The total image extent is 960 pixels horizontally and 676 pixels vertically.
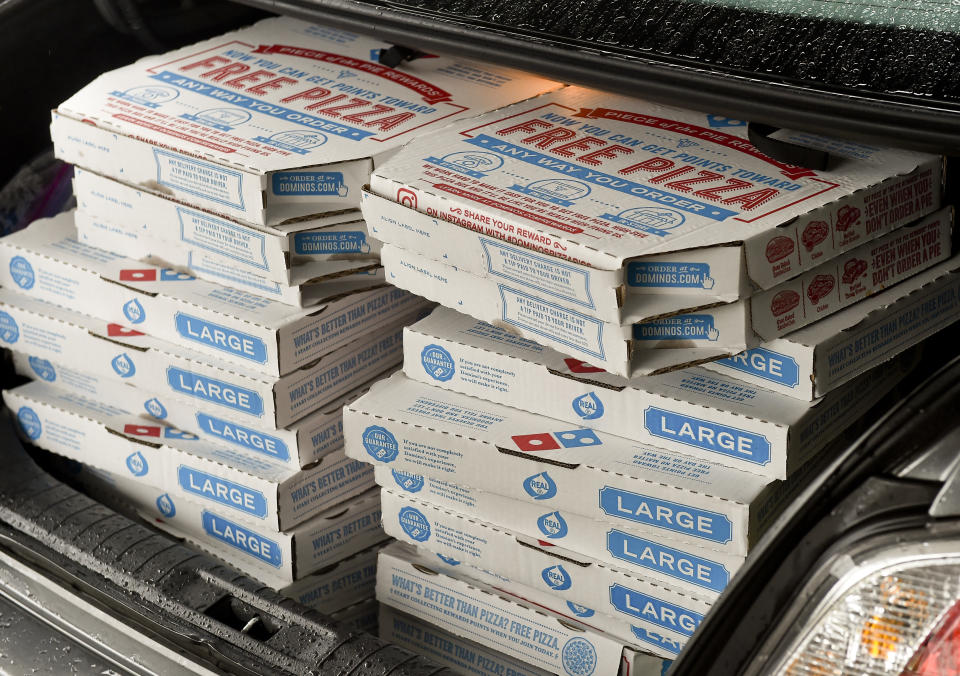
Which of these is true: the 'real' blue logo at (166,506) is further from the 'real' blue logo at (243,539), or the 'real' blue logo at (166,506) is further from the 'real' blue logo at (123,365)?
the 'real' blue logo at (123,365)

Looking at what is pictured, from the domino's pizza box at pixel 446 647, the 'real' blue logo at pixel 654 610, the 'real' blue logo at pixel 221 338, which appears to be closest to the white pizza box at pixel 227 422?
the 'real' blue logo at pixel 221 338

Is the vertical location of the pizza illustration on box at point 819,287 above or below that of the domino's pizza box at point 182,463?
above

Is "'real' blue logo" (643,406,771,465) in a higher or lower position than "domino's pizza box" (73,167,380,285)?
lower

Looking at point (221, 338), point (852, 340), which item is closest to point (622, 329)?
point (852, 340)

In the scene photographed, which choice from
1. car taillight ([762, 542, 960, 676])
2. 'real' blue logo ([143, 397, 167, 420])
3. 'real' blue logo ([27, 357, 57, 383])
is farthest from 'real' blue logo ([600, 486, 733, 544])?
'real' blue logo ([27, 357, 57, 383])

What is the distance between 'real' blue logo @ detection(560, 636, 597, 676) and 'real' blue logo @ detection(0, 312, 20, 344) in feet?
3.10

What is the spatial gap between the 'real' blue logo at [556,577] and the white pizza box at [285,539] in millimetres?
328

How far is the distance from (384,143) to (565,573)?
0.56 meters

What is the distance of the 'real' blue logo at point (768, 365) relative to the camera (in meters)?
1.28

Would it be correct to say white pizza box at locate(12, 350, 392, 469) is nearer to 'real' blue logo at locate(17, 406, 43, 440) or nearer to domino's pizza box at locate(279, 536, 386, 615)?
'real' blue logo at locate(17, 406, 43, 440)

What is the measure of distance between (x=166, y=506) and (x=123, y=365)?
216 millimetres

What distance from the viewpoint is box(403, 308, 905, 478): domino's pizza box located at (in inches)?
51.0

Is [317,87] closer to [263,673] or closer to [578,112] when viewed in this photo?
[578,112]

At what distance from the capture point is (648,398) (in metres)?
1.36
